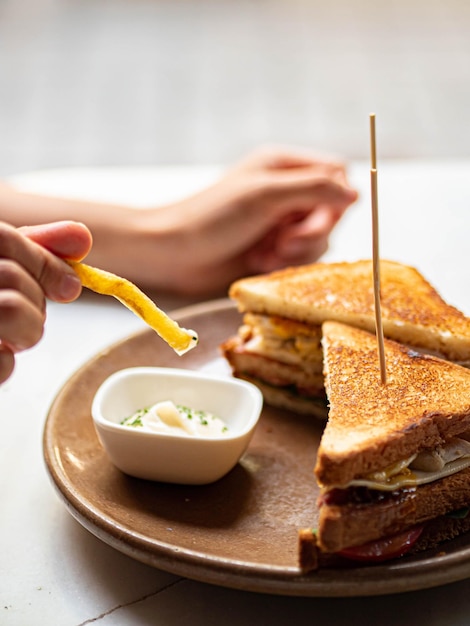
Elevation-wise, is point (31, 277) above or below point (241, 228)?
above

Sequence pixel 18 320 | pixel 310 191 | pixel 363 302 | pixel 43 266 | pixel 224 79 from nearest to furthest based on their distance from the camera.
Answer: pixel 18 320 → pixel 43 266 → pixel 363 302 → pixel 310 191 → pixel 224 79

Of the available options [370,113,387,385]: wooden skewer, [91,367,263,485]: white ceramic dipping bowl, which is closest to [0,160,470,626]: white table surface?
[91,367,263,485]: white ceramic dipping bowl

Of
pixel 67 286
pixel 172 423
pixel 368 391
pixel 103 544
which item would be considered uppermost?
pixel 67 286

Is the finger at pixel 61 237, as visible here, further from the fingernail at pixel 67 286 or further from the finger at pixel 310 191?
the finger at pixel 310 191

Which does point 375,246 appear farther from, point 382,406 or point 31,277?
point 31,277

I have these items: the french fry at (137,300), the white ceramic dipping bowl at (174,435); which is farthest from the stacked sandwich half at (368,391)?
the french fry at (137,300)

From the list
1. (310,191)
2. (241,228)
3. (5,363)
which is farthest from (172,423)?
(310,191)
